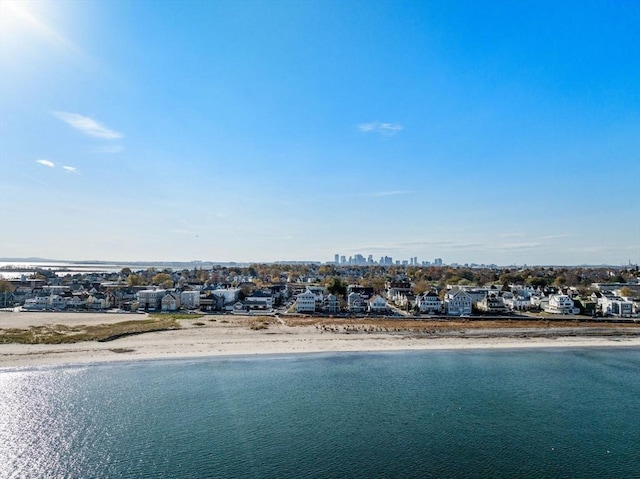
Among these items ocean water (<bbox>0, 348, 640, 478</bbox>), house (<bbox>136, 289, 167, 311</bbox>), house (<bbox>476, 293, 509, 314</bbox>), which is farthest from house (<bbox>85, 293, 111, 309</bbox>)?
house (<bbox>476, 293, 509, 314</bbox>)

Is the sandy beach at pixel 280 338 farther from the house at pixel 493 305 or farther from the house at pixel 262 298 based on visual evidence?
the house at pixel 493 305

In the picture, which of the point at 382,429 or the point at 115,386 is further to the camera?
the point at 115,386

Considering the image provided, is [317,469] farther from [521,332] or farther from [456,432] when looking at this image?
[521,332]

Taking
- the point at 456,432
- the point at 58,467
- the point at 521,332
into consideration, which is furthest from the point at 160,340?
the point at 521,332

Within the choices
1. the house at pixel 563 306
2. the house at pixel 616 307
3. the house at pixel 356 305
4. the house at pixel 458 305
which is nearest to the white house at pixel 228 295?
the house at pixel 356 305

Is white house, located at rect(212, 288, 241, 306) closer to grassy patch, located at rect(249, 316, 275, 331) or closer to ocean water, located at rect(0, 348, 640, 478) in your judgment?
grassy patch, located at rect(249, 316, 275, 331)
